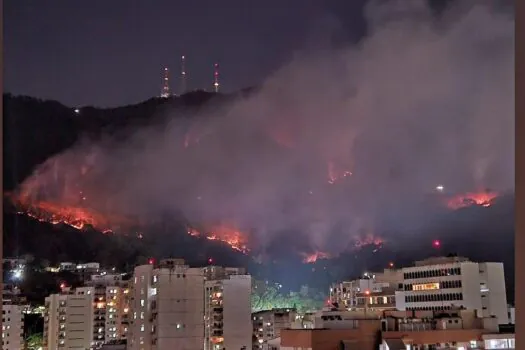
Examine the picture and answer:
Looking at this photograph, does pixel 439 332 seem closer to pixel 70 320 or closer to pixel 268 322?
pixel 268 322

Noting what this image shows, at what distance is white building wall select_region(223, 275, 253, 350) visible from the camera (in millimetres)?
9711

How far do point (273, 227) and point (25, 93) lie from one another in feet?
16.6

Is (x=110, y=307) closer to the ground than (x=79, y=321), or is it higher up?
higher up

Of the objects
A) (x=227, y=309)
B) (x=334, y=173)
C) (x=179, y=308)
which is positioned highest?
(x=334, y=173)

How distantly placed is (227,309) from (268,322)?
0.80m

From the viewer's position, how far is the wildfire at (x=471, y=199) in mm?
6042

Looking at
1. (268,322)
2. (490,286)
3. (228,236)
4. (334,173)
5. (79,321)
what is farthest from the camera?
(79,321)

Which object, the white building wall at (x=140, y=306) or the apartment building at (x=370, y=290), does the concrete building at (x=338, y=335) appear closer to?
the white building wall at (x=140, y=306)

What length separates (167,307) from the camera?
863 cm

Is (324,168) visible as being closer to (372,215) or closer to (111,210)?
(372,215)

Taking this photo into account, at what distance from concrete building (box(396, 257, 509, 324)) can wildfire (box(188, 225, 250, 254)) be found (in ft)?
9.06

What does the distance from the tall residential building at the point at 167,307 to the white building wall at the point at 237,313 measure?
0.64 metres

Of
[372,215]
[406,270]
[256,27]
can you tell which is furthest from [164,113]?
[406,270]

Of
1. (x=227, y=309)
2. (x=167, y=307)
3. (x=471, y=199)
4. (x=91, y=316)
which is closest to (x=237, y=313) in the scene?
(x=227, y=309)
